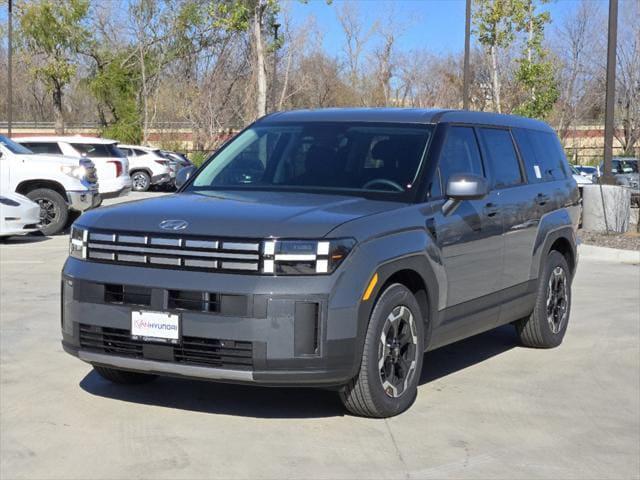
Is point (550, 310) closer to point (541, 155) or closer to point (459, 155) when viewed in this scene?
point (541, 155)

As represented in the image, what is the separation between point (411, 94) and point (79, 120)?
25063 mm

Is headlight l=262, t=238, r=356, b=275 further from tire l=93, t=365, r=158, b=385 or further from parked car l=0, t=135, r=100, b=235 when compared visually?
parked car l=0, t=135, r=100, b=235

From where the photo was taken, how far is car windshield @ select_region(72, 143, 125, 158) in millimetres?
22609

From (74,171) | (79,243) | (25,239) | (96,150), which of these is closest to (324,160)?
(79,243)

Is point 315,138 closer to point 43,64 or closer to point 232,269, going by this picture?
point 232,269

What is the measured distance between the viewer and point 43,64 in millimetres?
51281

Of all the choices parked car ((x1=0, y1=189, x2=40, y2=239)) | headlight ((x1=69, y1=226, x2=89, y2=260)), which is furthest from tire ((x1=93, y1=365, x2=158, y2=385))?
parked car ((x1=0, y1=189, x2=40, y2=239))

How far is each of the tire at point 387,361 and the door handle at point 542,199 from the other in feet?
7.31

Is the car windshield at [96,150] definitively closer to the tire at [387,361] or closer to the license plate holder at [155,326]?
the tire at [387,361]

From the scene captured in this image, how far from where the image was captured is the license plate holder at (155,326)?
5.86 m

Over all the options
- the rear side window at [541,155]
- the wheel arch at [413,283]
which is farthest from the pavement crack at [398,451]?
the rear side window at [541,155]

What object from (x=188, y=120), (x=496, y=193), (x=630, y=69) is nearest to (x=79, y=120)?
(x=188, y=120)

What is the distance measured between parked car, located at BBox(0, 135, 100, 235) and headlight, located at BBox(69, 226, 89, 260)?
12199 mm

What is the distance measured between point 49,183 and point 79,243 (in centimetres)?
1261
